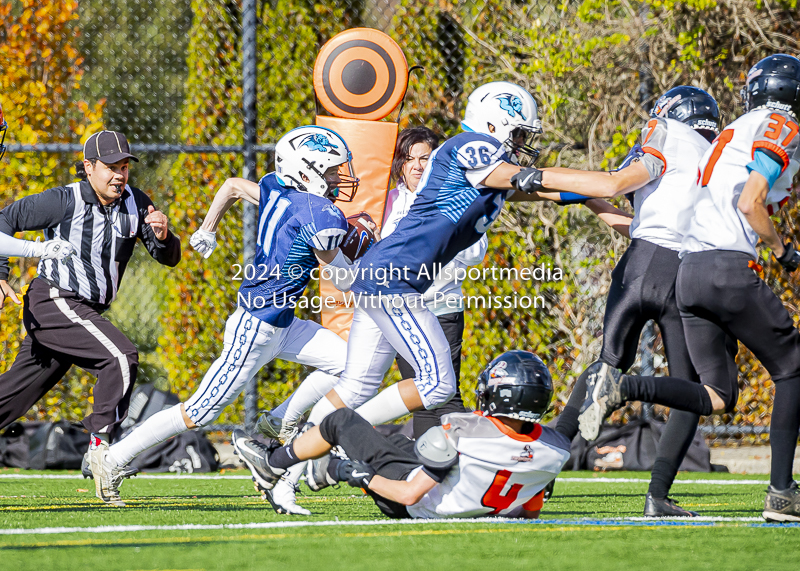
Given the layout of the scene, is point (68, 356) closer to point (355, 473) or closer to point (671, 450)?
point (355, 473)

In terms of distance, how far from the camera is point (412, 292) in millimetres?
4742

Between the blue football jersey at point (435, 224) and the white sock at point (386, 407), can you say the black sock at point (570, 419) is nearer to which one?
the white sock at point (386, 407)

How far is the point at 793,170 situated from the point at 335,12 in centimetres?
580

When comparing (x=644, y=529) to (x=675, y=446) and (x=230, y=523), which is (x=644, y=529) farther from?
(x=230, y=523)

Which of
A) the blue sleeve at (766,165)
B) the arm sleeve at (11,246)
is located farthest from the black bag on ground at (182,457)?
the blue sleeve at (766,165)

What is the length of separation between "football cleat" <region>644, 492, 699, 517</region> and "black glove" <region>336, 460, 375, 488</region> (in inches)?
55.7

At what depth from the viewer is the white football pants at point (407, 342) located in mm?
4730

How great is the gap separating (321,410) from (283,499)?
0.64 meters

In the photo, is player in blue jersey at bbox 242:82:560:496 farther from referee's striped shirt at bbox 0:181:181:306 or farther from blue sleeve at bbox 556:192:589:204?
referee's striped shirt at bbox 0:181:181:306

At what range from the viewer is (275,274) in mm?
4957

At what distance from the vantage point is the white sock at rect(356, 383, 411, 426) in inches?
195

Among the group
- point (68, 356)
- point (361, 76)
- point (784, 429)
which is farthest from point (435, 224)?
point (361, 76)

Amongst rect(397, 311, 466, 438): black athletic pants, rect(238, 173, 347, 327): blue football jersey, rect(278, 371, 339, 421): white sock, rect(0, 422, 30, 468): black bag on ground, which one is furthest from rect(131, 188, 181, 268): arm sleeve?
rect(0, 422, 30, 468): black bag on ground

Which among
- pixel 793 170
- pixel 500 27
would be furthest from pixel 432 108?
pixel 793 170
